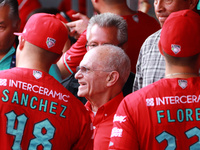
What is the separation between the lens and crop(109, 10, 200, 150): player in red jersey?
96.4 inches

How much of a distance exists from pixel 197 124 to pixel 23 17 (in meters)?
3.60

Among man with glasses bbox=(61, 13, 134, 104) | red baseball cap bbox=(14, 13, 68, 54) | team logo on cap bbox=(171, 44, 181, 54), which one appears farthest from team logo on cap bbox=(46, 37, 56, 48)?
man with glasses bbox=(61, 13, 134, 104)

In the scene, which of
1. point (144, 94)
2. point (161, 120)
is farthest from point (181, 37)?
point (161, 120)

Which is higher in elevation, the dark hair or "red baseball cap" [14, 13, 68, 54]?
"red baseball cap" [14, 13, 68, 54]

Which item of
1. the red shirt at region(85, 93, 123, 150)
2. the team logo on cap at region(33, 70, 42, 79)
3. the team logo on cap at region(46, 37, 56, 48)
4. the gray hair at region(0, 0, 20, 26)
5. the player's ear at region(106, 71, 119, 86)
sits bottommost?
the red shirt at region(85, 93, 123, 150)

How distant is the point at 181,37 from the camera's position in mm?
2582

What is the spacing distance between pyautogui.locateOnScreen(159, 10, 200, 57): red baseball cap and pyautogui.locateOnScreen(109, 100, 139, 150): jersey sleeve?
0.43m

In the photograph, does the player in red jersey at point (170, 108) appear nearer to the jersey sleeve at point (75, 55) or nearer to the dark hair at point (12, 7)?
the jersey sleeve at point (75, 55)

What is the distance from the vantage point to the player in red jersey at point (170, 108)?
245 cm

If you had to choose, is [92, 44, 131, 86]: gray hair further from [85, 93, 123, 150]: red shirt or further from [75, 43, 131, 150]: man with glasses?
[85, 93, 123, 150]: red shirt

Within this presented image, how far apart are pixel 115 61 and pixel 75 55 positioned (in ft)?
2.71

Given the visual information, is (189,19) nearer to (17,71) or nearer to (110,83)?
(110,83)

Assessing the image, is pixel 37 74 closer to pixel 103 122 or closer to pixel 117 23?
pixel 103 122

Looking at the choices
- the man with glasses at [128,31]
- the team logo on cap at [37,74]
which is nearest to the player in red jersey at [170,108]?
the team logo on cap at [37,74]
